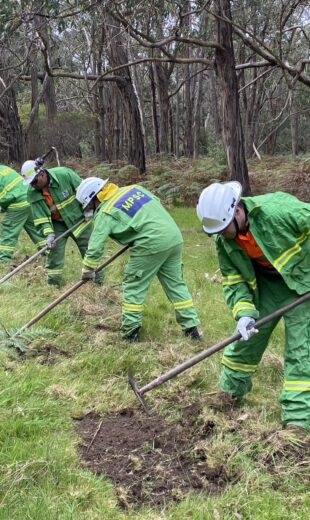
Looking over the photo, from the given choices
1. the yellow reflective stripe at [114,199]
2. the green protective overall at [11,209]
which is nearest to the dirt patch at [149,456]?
the yellow reflective stripe at [114,199]

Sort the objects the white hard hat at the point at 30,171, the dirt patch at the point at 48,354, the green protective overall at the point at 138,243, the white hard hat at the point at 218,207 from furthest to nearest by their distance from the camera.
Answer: the white hard hat at the point at 30,171, the green protective overall at the point at 138,243, the dirt patch at the point at 48,354, the white hard hat at the point at 218,207

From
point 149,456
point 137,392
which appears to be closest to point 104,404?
point 137,392

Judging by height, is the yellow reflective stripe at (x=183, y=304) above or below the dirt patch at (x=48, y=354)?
above

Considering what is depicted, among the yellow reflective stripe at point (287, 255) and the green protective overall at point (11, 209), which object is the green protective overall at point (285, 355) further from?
the green protective overall at point (11, 209)

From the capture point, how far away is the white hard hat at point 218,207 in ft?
11.0

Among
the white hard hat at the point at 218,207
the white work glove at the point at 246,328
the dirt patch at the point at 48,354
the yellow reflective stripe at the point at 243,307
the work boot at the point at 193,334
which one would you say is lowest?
the work boot at the point at 193,334

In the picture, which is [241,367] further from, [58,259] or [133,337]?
[58,259]

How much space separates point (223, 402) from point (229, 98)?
265 inches

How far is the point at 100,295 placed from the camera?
21.4 feet

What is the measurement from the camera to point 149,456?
137 inches

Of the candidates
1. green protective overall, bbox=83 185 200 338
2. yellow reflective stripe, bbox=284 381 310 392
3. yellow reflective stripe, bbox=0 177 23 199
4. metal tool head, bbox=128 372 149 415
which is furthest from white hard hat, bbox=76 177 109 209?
yellow reflective stripe, bbox=284 381 310 392

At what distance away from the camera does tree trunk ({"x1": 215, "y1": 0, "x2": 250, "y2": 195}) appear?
9.18 metres

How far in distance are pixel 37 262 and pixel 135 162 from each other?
6.23 meters

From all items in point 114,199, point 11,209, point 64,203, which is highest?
point 114,199
